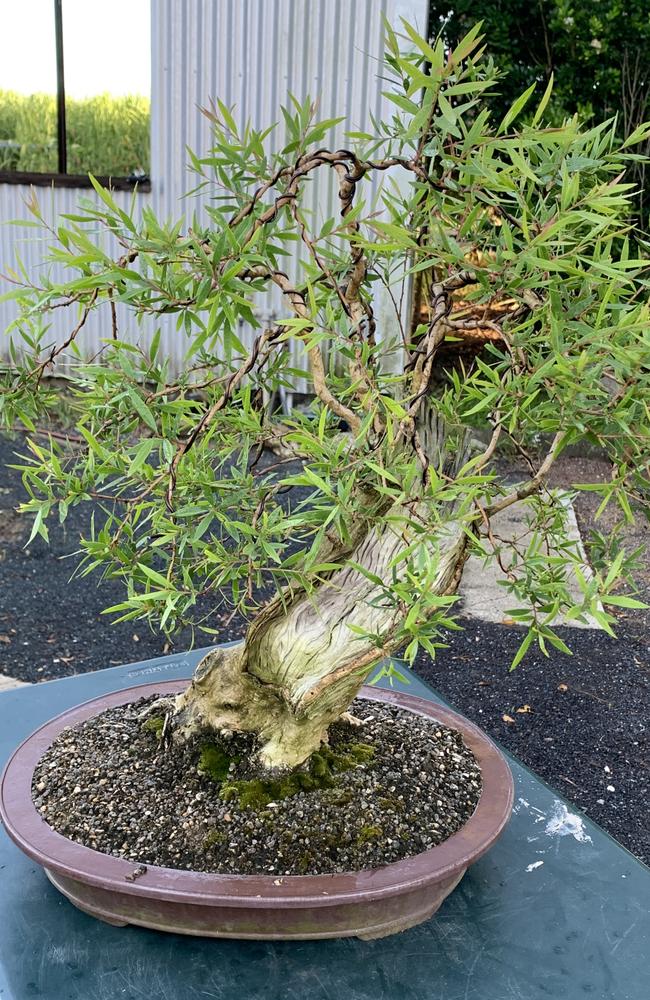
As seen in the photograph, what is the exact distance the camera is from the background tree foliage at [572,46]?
4.45m

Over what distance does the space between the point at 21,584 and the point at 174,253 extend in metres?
2.75

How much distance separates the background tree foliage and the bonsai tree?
12.4 ft

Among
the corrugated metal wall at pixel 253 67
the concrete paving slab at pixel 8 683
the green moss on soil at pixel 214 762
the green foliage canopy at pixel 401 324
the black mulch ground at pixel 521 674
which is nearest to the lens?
the green foliage canopy at pixel 401 324

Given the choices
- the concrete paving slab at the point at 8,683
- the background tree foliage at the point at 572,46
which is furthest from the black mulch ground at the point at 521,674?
the background tree foliage at the point at 572,46

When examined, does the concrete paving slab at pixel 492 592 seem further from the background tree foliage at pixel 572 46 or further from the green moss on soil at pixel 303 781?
the background tree foliage at pixel 572 46

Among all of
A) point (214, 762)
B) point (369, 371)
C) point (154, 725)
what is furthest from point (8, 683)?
point (369, 371)

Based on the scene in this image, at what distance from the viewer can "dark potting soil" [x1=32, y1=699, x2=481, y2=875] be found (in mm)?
1186

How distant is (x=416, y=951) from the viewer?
1145 mm

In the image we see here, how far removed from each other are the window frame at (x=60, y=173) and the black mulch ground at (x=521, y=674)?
8.42 ft

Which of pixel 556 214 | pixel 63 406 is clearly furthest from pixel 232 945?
pixel 63 406

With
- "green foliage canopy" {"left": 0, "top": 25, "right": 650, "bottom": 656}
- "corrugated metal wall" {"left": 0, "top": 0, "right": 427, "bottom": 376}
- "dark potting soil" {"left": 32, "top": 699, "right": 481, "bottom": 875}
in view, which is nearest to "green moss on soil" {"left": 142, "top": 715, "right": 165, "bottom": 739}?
"dark potting soil" {"left": 32, "top": 699, "right": 481, "bottom": 875}

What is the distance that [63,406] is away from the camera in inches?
195

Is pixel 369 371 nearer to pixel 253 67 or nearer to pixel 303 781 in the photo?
pixel 303 781

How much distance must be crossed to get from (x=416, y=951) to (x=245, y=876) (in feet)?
0.79
